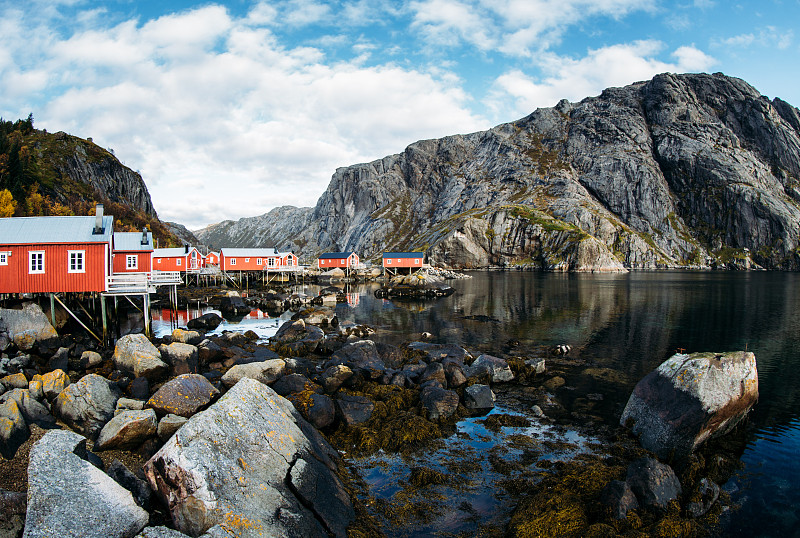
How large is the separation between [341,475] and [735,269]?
699 feet

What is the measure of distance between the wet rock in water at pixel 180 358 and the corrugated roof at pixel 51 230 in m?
16.0

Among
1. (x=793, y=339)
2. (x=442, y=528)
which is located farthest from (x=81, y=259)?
(x=793, y=339)

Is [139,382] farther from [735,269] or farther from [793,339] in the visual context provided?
[735,269]

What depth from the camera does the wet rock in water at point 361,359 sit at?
23422 mm

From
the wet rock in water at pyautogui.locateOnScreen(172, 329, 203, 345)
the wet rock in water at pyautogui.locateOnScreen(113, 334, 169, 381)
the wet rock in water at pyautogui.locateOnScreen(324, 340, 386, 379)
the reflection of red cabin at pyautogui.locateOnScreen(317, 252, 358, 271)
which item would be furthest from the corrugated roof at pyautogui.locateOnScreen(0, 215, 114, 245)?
the reflection of red cabin at pyautogui.locateOnScreen(317, 252, 358, 271)

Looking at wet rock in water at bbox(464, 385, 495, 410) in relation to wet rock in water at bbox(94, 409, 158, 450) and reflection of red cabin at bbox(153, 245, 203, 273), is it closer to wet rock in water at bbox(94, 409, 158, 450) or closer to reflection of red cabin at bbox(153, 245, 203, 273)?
wet rock in water at bbox(94, 409, 158, 450)

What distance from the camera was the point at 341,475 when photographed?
13242 mm

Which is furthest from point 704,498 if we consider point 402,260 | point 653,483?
point 402,260

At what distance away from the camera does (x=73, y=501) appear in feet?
27.7

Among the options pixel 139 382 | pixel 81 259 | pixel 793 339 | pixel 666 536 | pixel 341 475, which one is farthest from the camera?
pixel 793 339

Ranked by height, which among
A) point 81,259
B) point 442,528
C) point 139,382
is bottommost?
point 442,528

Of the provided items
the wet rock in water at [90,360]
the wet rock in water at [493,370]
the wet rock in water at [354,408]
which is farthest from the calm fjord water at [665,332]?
the wet rock in water at [90,360]

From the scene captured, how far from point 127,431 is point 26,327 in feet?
62.4

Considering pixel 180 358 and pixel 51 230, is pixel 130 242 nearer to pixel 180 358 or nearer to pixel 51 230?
pixel 51 230
